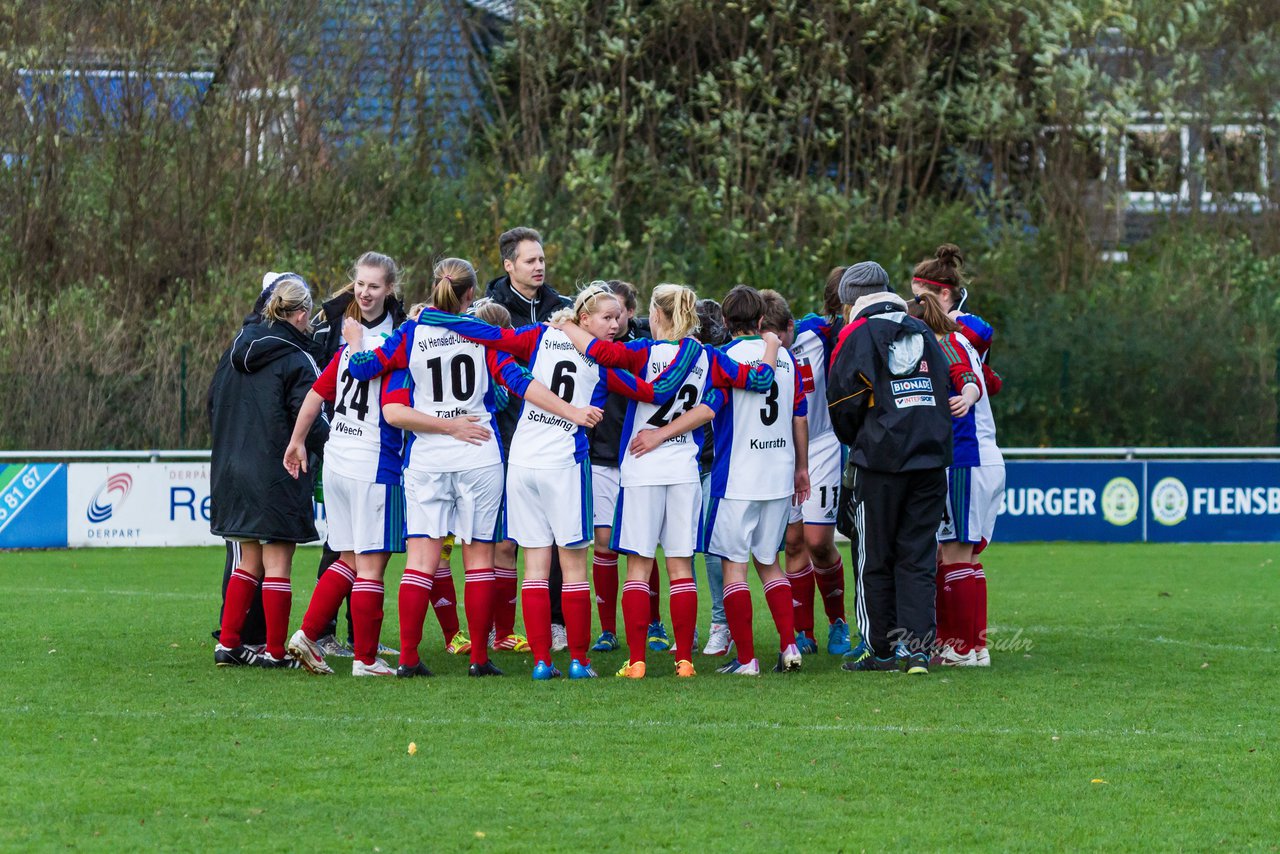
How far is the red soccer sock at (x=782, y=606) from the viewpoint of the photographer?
8.35 metres

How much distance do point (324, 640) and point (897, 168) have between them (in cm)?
1786

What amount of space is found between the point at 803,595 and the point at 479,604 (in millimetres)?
2100

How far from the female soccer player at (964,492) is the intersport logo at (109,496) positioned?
10.2 meters

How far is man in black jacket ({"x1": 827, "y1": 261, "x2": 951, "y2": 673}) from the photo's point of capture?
8.19 m

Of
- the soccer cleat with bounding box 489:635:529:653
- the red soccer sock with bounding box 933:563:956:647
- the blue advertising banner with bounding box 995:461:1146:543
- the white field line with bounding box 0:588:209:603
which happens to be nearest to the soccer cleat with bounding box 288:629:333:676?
the soccer cleat with bounding box 489:635:529:653

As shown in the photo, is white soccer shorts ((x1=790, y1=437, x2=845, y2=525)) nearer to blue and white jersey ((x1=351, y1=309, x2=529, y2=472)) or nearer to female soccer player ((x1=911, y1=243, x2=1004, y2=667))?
female soccer player ((x1=911, y1=243, x2=1004, y2=667))

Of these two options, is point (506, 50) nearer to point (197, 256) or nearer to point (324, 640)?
point (197, 256)

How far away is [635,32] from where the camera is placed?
981 inches

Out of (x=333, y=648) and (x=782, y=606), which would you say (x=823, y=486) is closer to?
(x=782, y=606)

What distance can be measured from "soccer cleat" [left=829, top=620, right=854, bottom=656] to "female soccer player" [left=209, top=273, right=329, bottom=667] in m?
2.84

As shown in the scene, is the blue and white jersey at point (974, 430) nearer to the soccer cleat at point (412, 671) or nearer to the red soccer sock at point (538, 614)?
the red soccer sock at point (538, 614)

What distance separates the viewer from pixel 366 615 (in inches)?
320

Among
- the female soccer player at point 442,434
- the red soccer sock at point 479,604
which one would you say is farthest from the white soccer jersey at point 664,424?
the red soccer sock at point 479,604

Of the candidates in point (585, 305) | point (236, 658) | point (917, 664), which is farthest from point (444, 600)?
point (917, 664)
